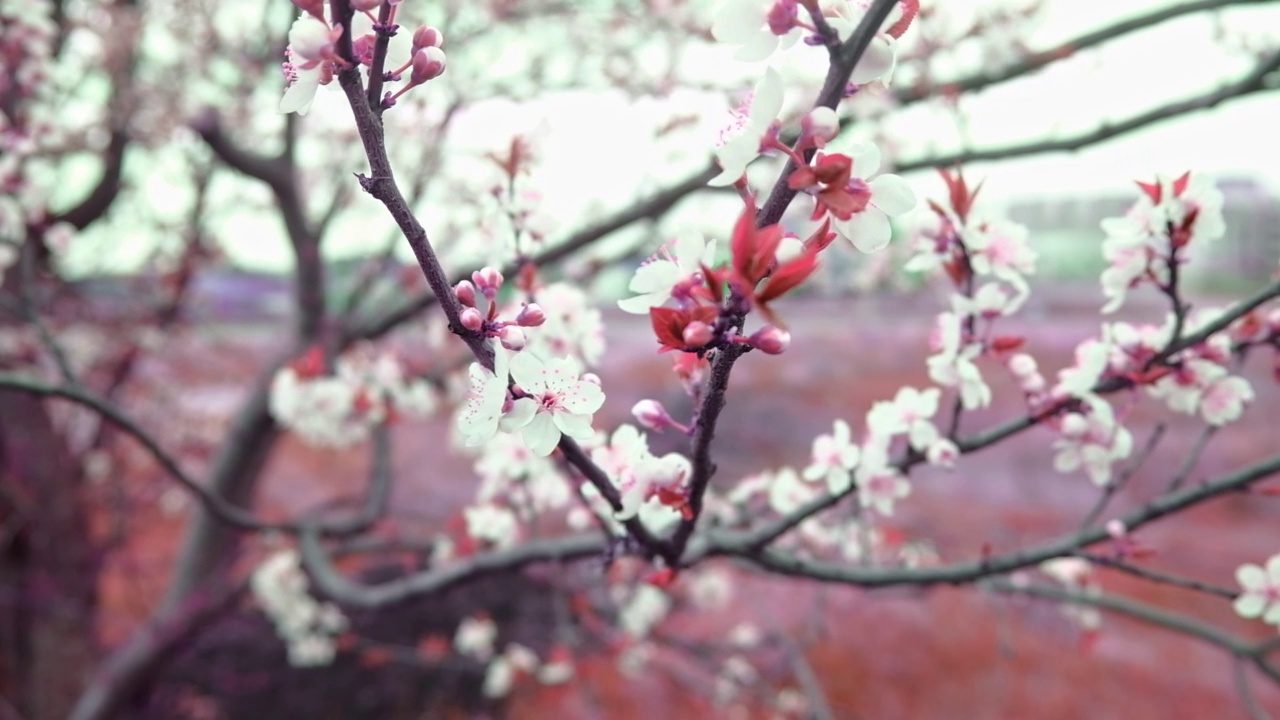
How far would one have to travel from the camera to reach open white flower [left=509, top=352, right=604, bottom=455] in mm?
393

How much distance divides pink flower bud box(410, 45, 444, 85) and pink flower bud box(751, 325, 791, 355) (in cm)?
20

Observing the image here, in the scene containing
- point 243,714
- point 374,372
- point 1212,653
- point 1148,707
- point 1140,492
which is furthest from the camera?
point 1140,492

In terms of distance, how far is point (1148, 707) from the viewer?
2117mm

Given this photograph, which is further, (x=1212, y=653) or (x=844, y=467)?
(x=1212, y=653)

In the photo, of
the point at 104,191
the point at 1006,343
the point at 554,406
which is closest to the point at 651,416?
the point at 554,406

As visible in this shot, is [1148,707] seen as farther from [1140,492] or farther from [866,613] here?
[1140,492]

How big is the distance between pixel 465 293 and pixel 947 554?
5.30 feet

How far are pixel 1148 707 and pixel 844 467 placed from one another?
2102 mm

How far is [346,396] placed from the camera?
1.43 m

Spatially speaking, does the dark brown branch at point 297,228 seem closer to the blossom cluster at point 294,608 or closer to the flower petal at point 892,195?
the blossom cluster at point 294,608

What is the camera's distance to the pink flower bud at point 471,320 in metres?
0.37

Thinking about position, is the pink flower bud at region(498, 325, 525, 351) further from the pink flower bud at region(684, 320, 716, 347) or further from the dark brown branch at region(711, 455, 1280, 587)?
the dark brown branch at region(711, 455, 1280, 587)

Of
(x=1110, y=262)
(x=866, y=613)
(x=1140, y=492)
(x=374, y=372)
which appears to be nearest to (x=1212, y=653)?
(x=1140, y=492)

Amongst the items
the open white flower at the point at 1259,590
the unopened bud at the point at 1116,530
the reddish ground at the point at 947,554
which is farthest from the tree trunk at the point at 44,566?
the open white flower at the point at 1259,590
